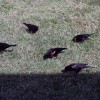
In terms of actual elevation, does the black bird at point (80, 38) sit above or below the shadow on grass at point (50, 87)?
above

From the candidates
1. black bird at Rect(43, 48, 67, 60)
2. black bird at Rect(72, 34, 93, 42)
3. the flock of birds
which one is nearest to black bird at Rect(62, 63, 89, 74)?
the flock of birds

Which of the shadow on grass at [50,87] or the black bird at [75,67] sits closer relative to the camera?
the shadow on grass at [50,87]

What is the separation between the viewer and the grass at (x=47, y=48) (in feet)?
13.3

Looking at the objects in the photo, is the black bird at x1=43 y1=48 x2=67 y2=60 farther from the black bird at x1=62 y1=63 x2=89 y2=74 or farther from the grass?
the black bird at x1=62 y1=63 x2=89 y2=74

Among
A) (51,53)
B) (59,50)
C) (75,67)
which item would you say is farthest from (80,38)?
(75,67)

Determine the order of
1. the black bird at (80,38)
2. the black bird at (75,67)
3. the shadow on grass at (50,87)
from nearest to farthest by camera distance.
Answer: the shadow on grass at (50,87)
the black bird at (75,67)
the black bird at (80,38)

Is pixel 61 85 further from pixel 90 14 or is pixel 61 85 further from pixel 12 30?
pixel 90 14

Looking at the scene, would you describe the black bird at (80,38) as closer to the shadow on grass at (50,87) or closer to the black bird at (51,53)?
the black bird at (51,53)

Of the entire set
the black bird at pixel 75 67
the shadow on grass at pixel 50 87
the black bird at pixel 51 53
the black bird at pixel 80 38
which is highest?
the black bird at pixel 80 38

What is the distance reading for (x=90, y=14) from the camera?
581cm

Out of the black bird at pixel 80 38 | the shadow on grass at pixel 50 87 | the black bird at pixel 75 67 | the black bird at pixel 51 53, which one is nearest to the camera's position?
the shadow on grass at pixel 50 87

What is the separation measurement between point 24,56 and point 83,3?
1.91m

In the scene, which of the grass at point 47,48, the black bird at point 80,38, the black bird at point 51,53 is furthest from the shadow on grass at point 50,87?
the black bird at point 80,38

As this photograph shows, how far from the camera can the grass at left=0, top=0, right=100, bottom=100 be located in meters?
4.05
